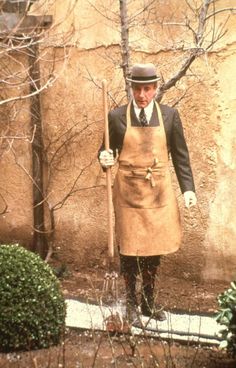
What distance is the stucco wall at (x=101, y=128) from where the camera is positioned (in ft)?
22.1

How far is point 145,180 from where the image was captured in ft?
18.0

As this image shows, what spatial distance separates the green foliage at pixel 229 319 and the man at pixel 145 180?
2.99 feet

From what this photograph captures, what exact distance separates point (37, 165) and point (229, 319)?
345 centimetres

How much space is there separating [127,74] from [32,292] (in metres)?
2.11

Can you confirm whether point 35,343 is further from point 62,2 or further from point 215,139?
Result: point 62,2

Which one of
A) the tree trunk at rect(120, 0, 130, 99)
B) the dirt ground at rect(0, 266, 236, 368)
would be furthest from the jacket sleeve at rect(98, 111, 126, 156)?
the dirt ground at rect(0, 266, 236, 368)

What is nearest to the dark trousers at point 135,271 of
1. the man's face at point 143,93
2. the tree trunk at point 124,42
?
the man's face at point 143,93

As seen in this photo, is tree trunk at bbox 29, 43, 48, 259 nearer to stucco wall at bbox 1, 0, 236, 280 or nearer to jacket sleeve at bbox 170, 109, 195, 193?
stucco wall at bbox 1, 0, 236, 280

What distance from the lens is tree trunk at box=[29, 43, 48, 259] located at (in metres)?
7.27

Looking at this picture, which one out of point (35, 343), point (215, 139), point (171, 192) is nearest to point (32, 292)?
point (35, 343)

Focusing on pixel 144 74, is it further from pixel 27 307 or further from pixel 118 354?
pixel 118 354

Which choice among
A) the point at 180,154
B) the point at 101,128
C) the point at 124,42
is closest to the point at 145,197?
the point at 180,154

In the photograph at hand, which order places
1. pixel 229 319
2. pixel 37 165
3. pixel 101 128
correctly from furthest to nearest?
pixel 37 165
pixel 101 128
pixel 229 319

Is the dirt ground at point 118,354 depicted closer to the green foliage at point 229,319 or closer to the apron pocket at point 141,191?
the green foliage at point 229,319
